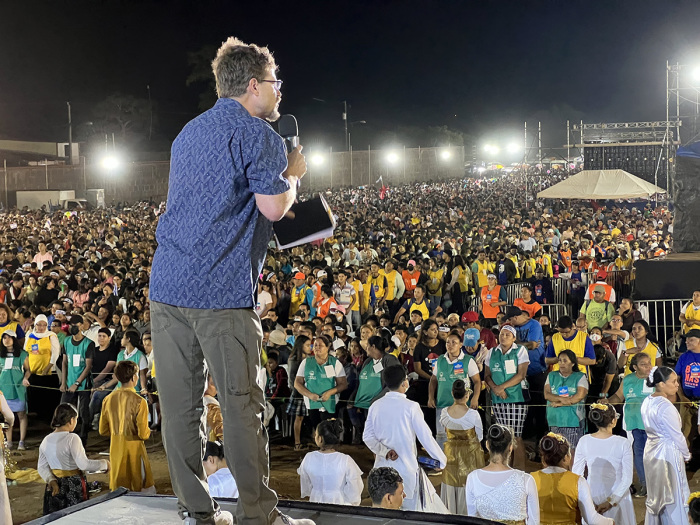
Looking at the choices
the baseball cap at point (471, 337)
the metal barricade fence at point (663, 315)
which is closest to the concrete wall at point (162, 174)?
the metal barricade fence at point (663, 315)

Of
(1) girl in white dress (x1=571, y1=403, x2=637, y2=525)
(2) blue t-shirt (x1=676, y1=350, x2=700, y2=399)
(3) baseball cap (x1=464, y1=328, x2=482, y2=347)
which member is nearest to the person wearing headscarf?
(3) baseball cap (x1=464, y1=328, x2=482, y2=347)

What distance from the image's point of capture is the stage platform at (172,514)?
289 cm

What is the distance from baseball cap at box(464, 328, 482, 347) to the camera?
8.79 metres

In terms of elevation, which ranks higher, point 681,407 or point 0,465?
point 0,465

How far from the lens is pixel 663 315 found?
11164 millimetres

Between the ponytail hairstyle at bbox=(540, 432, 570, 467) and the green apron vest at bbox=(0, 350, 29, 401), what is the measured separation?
21.3ft

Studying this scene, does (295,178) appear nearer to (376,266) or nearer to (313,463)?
(313,463)

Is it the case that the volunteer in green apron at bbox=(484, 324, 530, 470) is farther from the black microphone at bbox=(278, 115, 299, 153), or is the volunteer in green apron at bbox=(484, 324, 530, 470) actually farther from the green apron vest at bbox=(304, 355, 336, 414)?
the black microphone at bbox=(278, 115, 299, 153)

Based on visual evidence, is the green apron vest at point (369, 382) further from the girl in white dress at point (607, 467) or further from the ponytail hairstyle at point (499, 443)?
the ponytail hairstyle at point (499, 443)

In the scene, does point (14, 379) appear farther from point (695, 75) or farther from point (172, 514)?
point (695, 75)

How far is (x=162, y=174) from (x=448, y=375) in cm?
3389

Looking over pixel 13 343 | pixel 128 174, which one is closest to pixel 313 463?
pixel 13 343

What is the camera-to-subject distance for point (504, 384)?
7953mm

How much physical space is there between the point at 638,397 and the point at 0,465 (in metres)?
5.02
